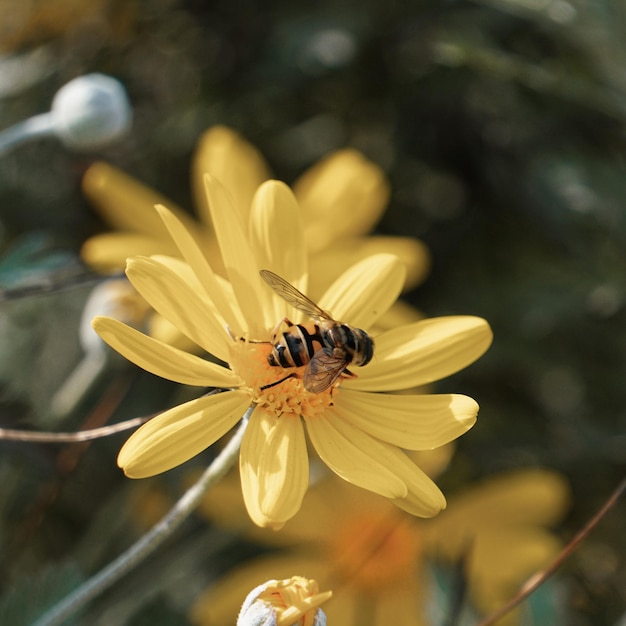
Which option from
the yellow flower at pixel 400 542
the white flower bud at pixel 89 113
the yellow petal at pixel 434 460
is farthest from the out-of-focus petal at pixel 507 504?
the white flower bud at pixel 89 113

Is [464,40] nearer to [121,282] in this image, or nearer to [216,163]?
[216,163]

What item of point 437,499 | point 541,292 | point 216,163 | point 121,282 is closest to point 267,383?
point 437,499

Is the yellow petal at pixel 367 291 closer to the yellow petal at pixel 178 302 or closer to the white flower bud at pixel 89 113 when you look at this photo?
the yellow petal at pixel 178 302

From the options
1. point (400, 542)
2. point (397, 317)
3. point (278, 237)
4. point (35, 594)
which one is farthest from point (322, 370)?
point (400, 542)

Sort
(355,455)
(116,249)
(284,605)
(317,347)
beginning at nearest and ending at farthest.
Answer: (284,605) < (355,455) < (317,347) < (116,249)

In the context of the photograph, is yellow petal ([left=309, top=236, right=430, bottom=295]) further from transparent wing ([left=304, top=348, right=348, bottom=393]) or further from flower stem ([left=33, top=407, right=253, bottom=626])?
flower stem ([left=33, top=407, right=253, bottom=626])

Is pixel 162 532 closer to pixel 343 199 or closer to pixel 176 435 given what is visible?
pixel 176 435
